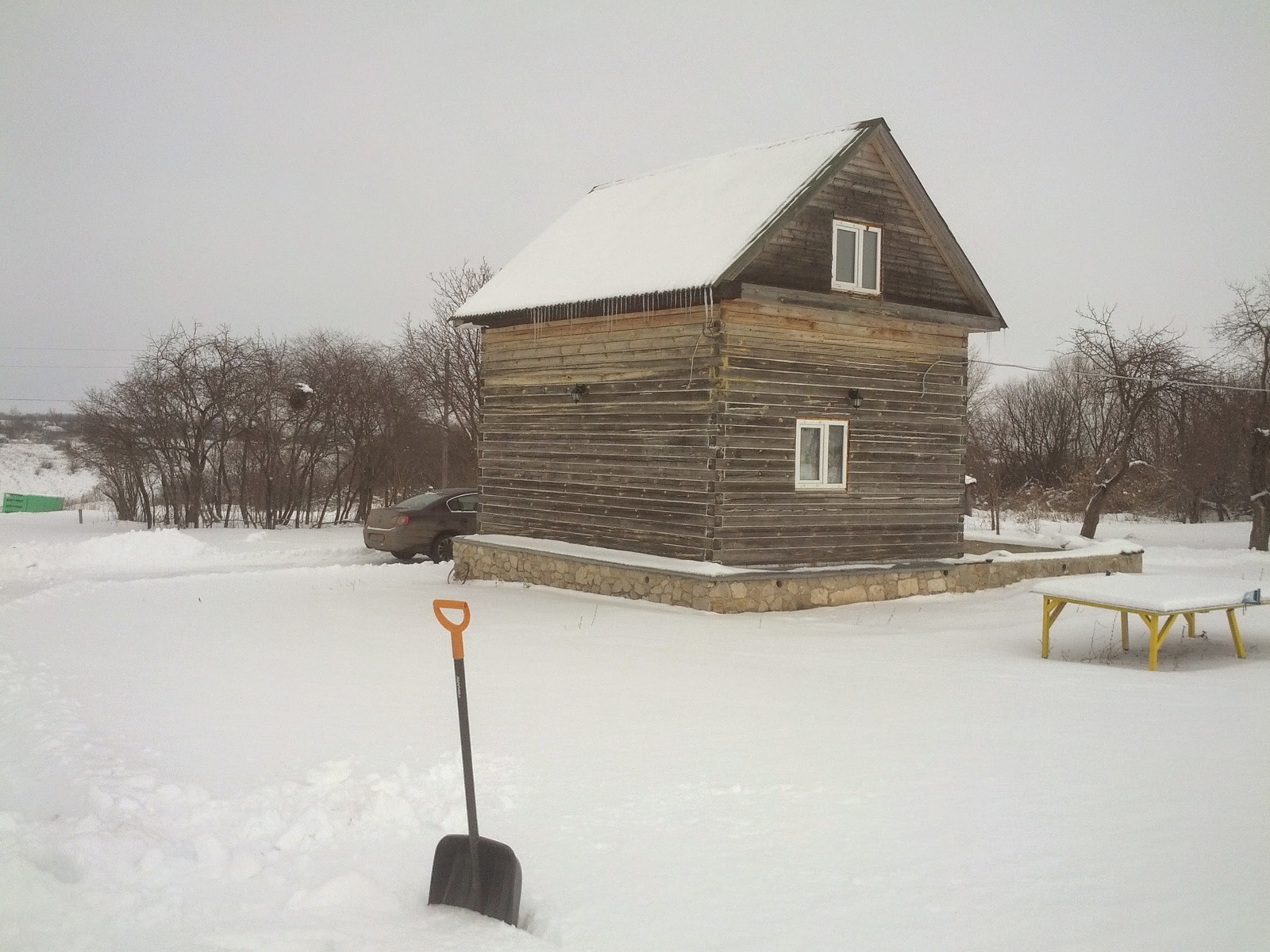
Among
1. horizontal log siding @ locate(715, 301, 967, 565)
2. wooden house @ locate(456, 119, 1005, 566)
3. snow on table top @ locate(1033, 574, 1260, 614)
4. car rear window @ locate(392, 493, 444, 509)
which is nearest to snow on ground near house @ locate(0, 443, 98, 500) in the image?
car rear window @ locate(392, 493, 444, 509)

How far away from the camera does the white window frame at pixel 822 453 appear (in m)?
14.5

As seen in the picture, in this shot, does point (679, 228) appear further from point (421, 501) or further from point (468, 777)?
point (468, 777)

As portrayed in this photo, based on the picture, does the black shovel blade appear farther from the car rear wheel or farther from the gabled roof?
the car rear wheel

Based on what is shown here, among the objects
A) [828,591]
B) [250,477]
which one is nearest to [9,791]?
[828,591]

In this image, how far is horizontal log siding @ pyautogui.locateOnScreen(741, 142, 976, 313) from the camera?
14.2 m

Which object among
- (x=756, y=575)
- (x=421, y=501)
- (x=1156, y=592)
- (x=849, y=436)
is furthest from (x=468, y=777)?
(x=421, y=501)

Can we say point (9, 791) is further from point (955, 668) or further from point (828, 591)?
point (828, 591)

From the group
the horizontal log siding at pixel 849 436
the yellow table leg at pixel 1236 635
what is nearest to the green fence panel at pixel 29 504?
the horizontal log siding at pixel 849 436

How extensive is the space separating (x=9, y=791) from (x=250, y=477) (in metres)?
29.0

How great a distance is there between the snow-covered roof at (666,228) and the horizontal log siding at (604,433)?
1.92ft

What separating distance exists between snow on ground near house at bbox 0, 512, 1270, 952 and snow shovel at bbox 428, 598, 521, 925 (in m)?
0.11

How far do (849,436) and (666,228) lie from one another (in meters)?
4.31

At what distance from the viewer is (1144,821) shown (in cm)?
549

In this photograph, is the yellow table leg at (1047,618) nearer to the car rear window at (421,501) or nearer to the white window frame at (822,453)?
the white window frame at (822,453)
